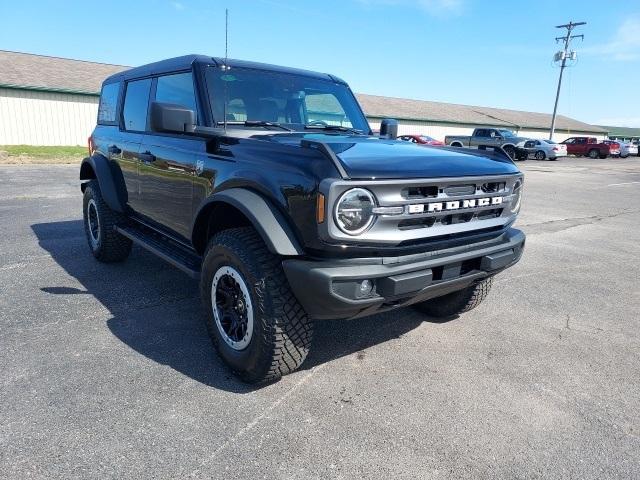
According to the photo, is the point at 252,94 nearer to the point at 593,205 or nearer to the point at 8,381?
the point at 8,381

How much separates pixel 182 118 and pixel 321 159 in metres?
1.17

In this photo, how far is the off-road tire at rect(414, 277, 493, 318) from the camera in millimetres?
3894

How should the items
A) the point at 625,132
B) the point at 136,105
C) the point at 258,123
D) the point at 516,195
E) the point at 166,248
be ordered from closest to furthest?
the point at 516,195, the point at 258,123, the point at 166,248, the point at 136,105, the point at 625,132

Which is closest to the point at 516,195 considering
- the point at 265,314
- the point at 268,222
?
the point at 268,222

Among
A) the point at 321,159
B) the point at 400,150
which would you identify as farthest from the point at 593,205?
the point at 321,159

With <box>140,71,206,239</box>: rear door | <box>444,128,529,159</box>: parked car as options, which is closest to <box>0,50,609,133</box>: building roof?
<box>140,71,206,239</box>: rear door

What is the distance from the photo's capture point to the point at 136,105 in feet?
15.5

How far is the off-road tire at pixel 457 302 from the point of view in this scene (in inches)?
153

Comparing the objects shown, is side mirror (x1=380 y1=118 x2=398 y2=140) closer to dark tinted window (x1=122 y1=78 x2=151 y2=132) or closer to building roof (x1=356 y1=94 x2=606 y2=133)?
dark tinted window (x1=122 y1=78 x2=151 y2=132)

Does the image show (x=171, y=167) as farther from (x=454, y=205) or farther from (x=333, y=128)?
(x=454, y=205)

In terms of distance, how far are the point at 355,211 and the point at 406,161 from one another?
0.54 metres

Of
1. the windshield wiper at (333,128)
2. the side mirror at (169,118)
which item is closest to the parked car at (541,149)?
the windshield wiper at (333,128)

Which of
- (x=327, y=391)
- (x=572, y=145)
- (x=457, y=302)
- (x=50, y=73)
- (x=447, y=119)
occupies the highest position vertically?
(x=50, y=73)

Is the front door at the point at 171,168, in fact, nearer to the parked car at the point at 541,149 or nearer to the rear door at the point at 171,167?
the rear door at the point at 171,167
